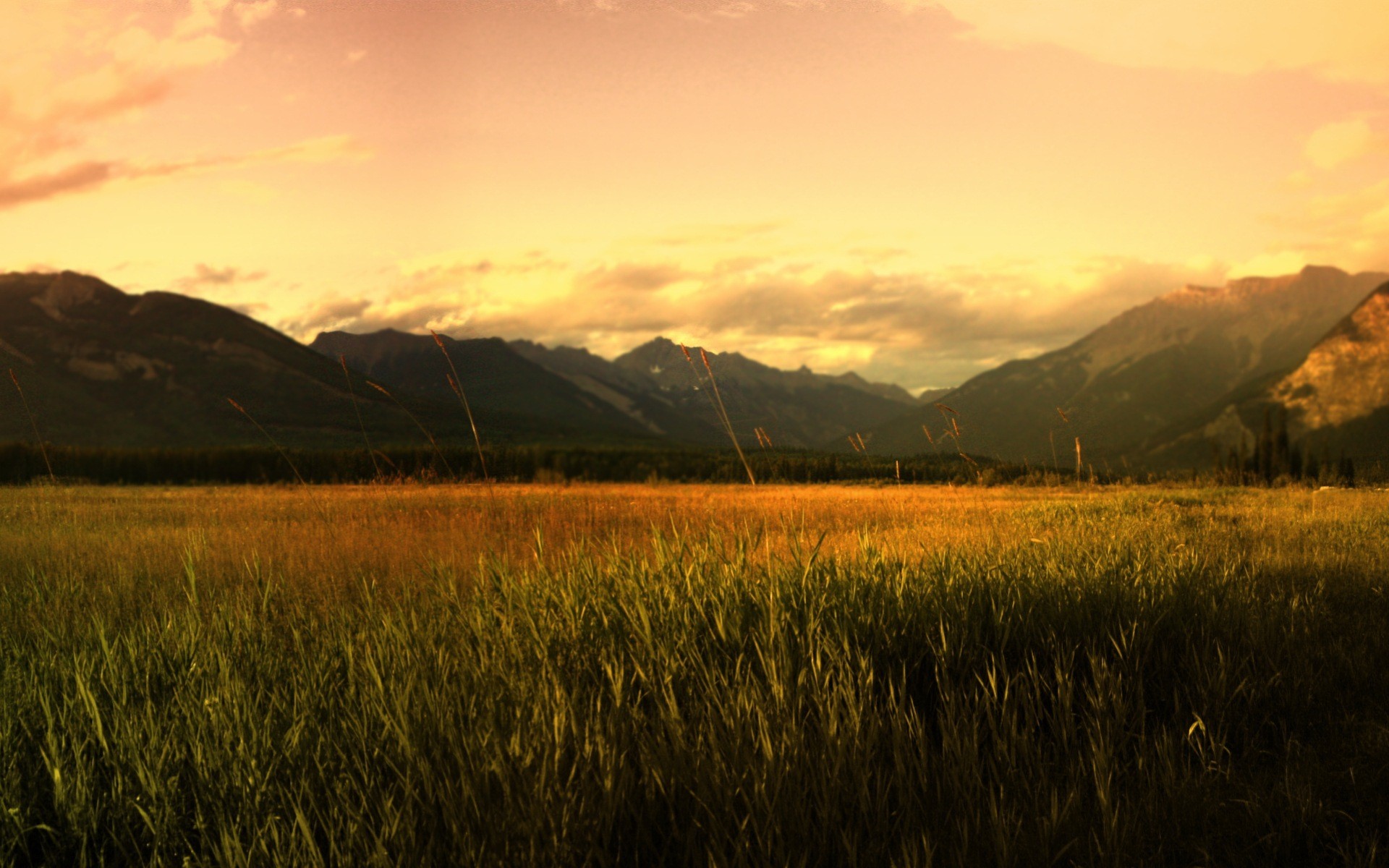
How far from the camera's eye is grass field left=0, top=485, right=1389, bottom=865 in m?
3.40

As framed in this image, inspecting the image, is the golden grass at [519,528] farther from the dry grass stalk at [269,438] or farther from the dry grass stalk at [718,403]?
the dry grass stalk at [269,438]

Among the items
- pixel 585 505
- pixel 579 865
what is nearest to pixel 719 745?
pixel 579 865

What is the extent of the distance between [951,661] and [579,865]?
306cm

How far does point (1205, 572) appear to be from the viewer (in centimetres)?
812

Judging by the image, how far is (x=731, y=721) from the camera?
3.78 m

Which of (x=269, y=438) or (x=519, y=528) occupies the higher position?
(x=269, y=438)

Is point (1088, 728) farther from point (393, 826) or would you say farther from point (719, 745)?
point (393, 826)

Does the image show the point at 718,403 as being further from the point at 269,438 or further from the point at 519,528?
the point at 519,528

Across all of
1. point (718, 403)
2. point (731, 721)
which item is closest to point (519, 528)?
point (718, 403)

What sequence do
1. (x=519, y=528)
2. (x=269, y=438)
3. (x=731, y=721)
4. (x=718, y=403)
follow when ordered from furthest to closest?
(x=519, y=528), (x=718, y=403), (x=269, y=438), (x=731, y=721)

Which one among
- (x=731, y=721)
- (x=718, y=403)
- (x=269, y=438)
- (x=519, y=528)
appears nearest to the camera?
(x=731, y=721)

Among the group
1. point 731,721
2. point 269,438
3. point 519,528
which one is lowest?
point 519,528

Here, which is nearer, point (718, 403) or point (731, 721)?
point (731, 721)

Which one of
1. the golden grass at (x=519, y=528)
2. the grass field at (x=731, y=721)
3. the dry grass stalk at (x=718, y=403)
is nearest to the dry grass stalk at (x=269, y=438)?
the golden grass at (x=519, y=528)
